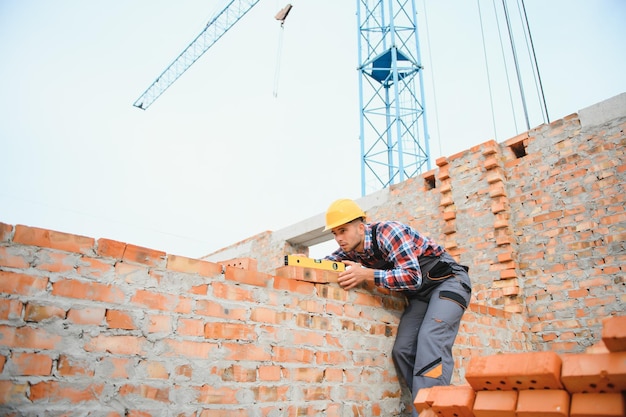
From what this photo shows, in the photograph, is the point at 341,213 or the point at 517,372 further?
the point at 341,213

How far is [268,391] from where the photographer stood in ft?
6.40

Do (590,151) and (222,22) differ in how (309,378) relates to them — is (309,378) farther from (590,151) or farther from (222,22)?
(222,22)

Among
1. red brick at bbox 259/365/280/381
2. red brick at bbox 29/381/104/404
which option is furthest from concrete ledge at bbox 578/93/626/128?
red brick at bbox 29/381/104/404

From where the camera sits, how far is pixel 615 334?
119cm

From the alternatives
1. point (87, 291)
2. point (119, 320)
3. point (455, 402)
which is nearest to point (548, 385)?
point (455, 402)

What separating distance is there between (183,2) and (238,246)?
982 inches

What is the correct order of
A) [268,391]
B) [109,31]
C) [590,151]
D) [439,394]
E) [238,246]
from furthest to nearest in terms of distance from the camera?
1. [109,31]
2. [238,246]
3. [590,151]
4. [268,391]
5. [439,394]

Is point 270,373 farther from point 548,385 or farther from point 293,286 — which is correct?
point 548,385

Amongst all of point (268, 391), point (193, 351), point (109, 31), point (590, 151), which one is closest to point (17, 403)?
point (193, 351)

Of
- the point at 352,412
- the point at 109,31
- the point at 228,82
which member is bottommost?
the point at 352,412

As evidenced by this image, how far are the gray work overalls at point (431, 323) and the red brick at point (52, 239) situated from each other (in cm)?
176

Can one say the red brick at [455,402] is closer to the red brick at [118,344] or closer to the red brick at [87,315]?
the red brick at [118,344]

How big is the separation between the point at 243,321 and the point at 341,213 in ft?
3.46

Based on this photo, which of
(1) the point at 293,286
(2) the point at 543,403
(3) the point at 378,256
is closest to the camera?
(2) the point at 543,403
